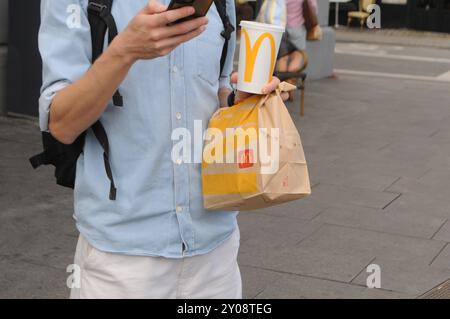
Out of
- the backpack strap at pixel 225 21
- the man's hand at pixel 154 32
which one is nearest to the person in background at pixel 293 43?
the backpack strap at pixel 225 21

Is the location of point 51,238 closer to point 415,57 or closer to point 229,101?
point 229,101

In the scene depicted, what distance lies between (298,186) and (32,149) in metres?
5.57

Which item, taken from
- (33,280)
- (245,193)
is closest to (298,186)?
(245,193)

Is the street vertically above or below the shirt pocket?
below

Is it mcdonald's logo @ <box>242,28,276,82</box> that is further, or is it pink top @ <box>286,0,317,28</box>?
pink top @ <box>286,0,317,28</box>

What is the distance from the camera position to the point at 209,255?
2363mm

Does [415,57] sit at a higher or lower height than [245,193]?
lower

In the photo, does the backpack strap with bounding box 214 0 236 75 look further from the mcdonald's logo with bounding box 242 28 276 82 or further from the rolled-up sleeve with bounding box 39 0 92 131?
the rolled-up sleeve with bounding box 39 0 92 131

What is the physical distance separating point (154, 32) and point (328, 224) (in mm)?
4217

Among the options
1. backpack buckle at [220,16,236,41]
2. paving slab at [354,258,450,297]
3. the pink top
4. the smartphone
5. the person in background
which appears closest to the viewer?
the smartphone

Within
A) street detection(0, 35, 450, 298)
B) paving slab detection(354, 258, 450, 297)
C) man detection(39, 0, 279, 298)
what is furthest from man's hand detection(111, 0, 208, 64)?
paving slab detection(354, 258, 450, 297)

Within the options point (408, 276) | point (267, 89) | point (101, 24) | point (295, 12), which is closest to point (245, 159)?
point (267, 89)

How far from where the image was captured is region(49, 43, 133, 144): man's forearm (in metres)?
1.96

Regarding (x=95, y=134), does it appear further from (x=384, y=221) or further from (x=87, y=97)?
(x=384, y=221)
